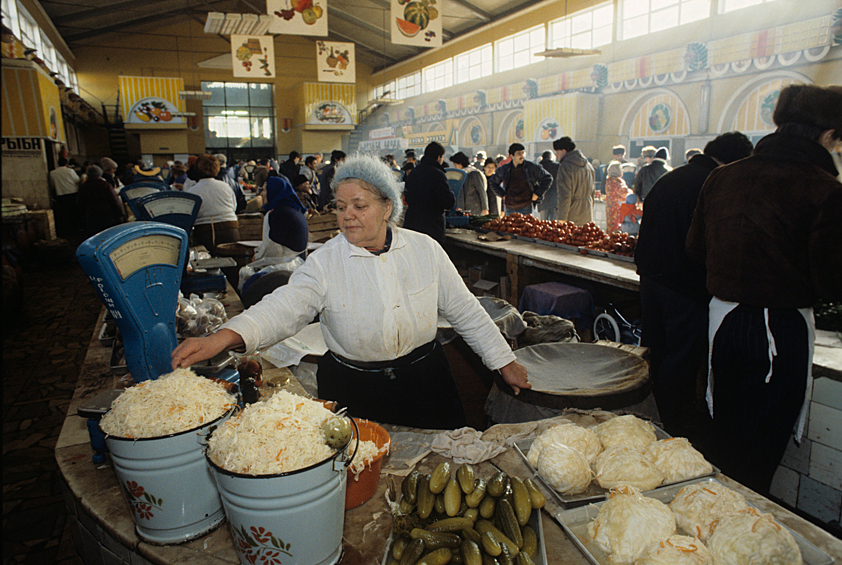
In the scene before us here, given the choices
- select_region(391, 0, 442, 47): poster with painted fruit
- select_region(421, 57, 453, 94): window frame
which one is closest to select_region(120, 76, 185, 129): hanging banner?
select_region(421, 57, 453, 94): window frame

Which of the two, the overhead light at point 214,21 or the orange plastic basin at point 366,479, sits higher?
the overhead light at point 214,21

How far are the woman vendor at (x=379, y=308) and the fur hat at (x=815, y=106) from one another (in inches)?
65.4

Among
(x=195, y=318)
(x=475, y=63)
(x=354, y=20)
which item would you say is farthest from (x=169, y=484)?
(x=354, y=20)

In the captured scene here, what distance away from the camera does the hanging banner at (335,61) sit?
13367 mm

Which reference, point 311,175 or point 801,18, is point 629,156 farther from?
point 311,175

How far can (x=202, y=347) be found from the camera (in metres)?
1.71

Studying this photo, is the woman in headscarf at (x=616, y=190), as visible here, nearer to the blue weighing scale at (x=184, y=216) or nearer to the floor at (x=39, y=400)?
the blue weighing scale at (x=184, y=216)

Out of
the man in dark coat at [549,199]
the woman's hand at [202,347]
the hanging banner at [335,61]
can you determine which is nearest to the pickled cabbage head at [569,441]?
the woman's hand at [202,347]

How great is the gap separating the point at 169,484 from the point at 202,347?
0.47 m

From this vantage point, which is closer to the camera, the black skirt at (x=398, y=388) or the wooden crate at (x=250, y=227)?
the black skirt at (x=398, y=388)

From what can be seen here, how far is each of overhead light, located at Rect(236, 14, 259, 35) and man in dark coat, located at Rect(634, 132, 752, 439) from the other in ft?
41.2

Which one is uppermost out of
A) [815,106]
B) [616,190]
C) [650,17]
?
[650,17]

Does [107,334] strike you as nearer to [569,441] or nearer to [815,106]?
[569,441]

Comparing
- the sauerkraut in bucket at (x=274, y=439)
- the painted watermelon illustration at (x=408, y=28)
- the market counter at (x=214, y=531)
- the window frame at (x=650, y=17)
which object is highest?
the window frame at (x=650, y=17)
